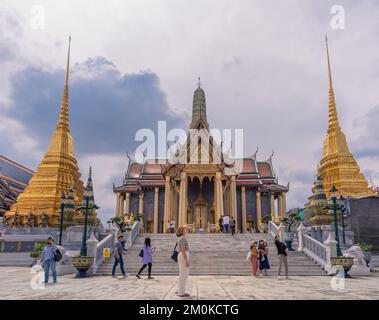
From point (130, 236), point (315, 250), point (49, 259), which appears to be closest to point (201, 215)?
point (130, 236)

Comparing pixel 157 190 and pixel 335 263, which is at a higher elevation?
pixel 157 190

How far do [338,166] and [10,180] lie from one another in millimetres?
41217

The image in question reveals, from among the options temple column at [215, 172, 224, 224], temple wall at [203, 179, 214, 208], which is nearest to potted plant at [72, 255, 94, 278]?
temple column at [215, 172, 224, 224]

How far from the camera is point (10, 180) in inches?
1781

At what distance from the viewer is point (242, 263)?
592 inches

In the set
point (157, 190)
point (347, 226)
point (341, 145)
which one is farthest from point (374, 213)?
point (157, 190)

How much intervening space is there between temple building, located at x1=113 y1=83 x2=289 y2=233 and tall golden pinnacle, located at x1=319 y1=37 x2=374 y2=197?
620 cm

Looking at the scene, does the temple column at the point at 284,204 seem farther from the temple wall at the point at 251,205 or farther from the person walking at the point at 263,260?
the person walking at the point at 263,260

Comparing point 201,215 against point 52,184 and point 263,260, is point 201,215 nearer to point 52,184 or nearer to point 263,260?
point 52,184

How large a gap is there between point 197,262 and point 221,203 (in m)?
16.2

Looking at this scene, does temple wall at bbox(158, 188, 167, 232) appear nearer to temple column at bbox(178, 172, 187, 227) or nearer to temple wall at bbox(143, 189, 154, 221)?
temple wall at bbox(143, 189, 154, 221)

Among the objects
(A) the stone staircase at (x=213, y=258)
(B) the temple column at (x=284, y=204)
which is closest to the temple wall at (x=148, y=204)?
(B) the temple column at (x=284, y=204)
